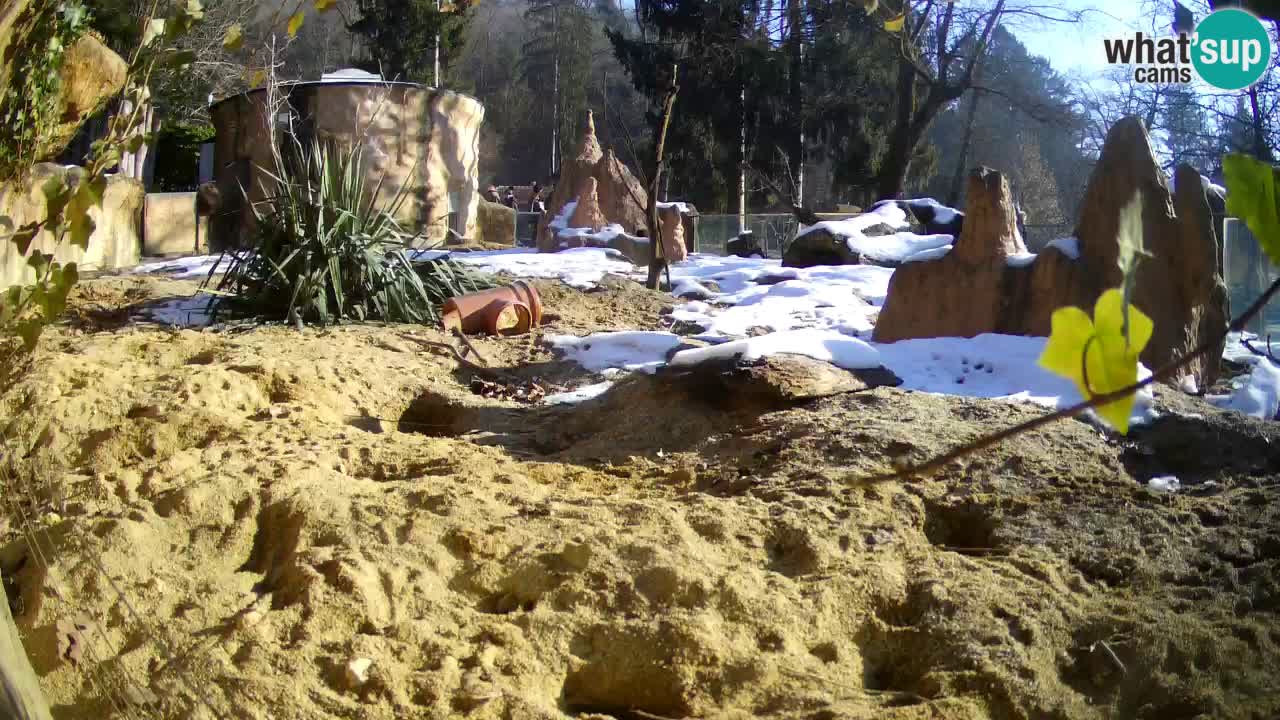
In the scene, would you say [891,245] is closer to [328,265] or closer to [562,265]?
[562,265]

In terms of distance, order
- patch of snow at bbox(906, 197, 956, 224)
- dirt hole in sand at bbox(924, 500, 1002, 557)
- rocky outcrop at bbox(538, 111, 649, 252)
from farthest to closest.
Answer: rocky outcrop at bbox(538, 111, 649, 252) < patch of snow at bbox(906, 197, 956, 224) < dirt hole in sand at bbox(924, 500, 1002, 557)

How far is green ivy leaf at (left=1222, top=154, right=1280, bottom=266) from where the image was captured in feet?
1.83

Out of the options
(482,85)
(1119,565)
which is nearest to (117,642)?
(1119,565)

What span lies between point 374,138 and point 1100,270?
417 inches

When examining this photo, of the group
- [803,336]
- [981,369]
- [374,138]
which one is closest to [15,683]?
[803,336]

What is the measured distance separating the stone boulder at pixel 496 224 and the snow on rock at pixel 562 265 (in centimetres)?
550

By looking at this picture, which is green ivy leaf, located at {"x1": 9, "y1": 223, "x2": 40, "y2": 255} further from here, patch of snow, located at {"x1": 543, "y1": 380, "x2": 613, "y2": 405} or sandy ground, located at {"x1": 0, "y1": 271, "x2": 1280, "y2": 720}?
patch of snow, located at {"x1": 543, "y1": 380, "x2": 613, "y2": 405}

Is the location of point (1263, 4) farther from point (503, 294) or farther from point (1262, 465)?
point (503, 294)

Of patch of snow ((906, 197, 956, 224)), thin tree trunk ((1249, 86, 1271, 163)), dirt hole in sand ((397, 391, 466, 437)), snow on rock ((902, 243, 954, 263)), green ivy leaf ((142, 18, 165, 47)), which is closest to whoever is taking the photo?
green ivy leaf ((142, 18, 165, 47))

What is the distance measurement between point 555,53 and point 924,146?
17015mm

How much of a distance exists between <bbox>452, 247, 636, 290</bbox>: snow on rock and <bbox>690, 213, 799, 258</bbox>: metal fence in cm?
859

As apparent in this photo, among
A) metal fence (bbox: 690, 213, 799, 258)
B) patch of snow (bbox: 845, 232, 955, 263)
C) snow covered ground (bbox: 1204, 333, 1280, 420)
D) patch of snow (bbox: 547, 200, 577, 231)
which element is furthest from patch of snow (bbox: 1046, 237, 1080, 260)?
metal fence (bbox: 690, 213, 799, 258)

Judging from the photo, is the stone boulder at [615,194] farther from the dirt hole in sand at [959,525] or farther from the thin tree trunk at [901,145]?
the dirt hole in sand at [959,525]

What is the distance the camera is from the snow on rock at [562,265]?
30.1 ft
